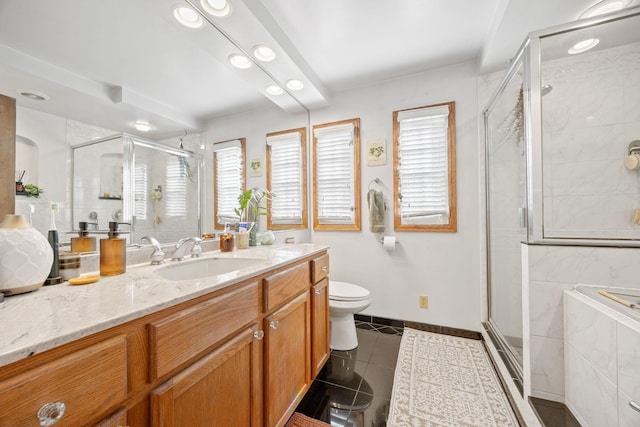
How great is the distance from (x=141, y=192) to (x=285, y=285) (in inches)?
31.2

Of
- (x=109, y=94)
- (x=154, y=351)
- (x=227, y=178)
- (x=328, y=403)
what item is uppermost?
(x=109, y=94)

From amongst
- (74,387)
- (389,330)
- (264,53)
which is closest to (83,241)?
(74,387)

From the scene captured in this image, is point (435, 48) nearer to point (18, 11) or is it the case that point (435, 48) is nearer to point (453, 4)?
point (453, 4)

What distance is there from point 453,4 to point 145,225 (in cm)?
217

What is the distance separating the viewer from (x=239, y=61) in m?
1.69

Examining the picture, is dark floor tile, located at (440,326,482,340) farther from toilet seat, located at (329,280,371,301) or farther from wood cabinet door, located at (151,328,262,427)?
wood cabinet door, located at (151,328,262,427)

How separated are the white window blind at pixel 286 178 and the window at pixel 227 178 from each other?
12.9 inches

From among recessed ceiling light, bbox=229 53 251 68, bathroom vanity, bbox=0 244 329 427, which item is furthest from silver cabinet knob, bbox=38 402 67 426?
recessed ceiling light, bbox=229 53 251 68

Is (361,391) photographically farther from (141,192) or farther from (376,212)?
(141,192)

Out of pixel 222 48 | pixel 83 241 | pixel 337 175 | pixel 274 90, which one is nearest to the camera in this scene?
pixel 83 241

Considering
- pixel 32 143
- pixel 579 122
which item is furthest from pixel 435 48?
pixel 32 143

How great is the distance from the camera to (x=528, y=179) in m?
1.40

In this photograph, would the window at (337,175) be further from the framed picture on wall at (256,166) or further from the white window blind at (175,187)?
the white window blind at (175,187)

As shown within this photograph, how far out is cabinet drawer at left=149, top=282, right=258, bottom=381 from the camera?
638 mm
